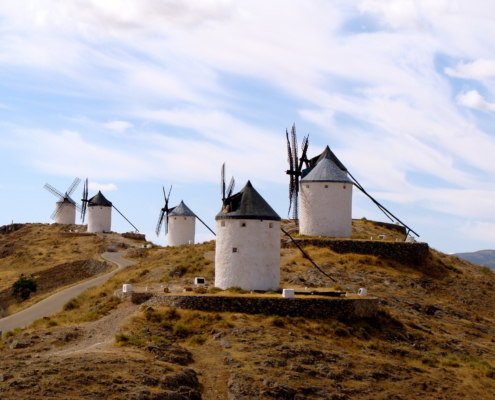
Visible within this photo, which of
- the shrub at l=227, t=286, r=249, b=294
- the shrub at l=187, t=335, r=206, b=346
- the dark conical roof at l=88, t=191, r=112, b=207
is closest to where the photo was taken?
the shrub at l=187, t=335, r=206, b=346

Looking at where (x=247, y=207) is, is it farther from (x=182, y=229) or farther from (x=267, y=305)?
(x=182, y=229)

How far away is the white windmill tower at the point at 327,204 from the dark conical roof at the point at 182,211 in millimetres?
19355

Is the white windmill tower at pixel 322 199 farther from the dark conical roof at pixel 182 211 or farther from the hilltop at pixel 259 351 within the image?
the dark conical roof at pixel 182 211

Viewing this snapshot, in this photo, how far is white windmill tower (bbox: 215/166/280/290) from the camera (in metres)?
26.9

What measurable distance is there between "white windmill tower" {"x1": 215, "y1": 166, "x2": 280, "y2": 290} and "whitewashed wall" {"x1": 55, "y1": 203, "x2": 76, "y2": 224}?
186 ft

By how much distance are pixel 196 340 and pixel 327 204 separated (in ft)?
59.8

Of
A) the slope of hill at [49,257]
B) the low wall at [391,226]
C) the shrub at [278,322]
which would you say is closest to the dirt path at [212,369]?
the shrub at [278,322]

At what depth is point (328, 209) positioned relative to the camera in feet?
125

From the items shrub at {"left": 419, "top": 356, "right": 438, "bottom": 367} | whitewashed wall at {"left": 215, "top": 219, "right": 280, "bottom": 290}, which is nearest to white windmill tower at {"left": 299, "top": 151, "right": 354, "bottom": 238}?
whitewashed wall at {"left": 215, "top": 219, "right": 280, "bottom": 290}

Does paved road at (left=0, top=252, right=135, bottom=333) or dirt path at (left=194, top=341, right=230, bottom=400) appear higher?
paved road at (left=0, top=252, right=135, bottom=333)

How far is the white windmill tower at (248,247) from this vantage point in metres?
26.9

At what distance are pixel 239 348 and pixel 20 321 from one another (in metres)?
14.9

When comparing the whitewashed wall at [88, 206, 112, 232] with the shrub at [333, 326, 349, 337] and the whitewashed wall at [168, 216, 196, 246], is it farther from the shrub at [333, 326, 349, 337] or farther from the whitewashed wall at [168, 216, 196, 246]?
the shrub at [333, 326, 349, 337]

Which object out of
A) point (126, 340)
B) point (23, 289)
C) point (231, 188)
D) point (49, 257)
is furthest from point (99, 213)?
point (126, 340)
